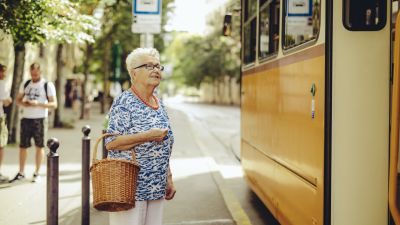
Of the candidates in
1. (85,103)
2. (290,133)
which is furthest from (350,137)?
(85,103)

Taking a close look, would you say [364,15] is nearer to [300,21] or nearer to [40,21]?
[300,21]

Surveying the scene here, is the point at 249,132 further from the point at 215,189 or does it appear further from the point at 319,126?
the point at 319,126

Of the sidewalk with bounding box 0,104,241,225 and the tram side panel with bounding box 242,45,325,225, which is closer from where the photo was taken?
the tram side panel with bounding box 242,45,325,225

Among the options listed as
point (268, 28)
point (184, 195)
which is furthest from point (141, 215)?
point (184, 195)

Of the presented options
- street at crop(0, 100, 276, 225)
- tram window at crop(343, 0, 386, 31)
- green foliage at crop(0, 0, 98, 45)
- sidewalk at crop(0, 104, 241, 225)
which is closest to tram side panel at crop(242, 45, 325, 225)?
tram window at crop(343, 0, 386, 31)

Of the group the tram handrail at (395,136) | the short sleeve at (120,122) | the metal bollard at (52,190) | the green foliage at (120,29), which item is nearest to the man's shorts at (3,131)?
the metal bollard at (52,190)

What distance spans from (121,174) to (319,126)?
1.44 meters

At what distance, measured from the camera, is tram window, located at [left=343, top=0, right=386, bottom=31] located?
3.95 m

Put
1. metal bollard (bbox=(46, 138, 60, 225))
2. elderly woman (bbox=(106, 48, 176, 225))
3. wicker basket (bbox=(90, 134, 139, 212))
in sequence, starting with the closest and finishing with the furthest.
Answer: wicker basket (bbox=(90, 134, 139, 212)) → elderly woman (bbox=(106, 48, 176, 225)) → metal bollard (bbox=(46, 138, 60, 225))

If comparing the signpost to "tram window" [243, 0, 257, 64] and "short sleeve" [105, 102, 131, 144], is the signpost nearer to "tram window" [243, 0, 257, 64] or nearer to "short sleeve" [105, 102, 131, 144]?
"tram window" [243, 0, 257, 64]

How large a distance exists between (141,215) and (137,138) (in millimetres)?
524

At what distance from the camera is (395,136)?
142 inches

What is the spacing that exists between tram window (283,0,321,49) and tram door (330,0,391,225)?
0.45 metres

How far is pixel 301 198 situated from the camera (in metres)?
4.63
